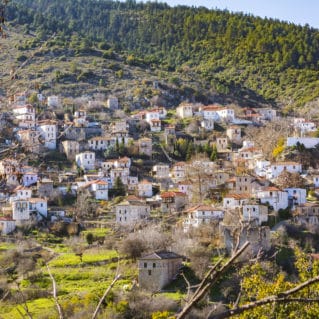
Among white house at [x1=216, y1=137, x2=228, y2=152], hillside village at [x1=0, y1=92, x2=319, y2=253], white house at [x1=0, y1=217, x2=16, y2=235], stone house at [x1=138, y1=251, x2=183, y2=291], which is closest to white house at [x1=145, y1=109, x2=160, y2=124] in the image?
hillside village at [x1=0, y1=92, x2=319, y2=253]

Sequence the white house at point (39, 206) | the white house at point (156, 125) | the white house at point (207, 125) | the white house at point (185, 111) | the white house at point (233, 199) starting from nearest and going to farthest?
the white house at point (233, 199)
the white house at point (39, 206)
the white house at point (156, 125)
the white house at point (207, 125)
the white house at point (185, 111)

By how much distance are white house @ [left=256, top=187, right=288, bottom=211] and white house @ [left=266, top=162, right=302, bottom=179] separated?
6.91 m

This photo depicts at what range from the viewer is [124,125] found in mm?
68250

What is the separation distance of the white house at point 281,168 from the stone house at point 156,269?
60.2 ft

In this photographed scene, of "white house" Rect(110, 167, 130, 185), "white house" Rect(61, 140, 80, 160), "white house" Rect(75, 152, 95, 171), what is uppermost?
"white house" Rect(61, 140, 80, 160)

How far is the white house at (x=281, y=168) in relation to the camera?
2174 inches

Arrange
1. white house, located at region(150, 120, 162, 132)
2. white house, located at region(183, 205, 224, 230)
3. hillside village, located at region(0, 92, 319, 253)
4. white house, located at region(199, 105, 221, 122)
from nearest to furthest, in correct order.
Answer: white house, located at region(183, 205, 224, 230) → hillside village, located at region(0, 92, 319, 253) → white house, located at region(150, 120, 162, 132) → white house, located at region(199, 105, 221, 122)

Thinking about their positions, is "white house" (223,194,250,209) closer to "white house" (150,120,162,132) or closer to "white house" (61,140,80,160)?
"white house" (61,140,80,160)

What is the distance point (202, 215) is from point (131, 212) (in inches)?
183

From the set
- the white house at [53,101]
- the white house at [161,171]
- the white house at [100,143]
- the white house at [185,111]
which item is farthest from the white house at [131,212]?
the white house at [53,101]

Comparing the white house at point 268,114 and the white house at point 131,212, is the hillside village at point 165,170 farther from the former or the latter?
the white house at point 268,114

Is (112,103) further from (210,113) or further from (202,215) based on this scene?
(202,215)

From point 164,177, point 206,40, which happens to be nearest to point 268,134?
point 164,177

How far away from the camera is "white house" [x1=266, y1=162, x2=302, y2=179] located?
2174 inches
